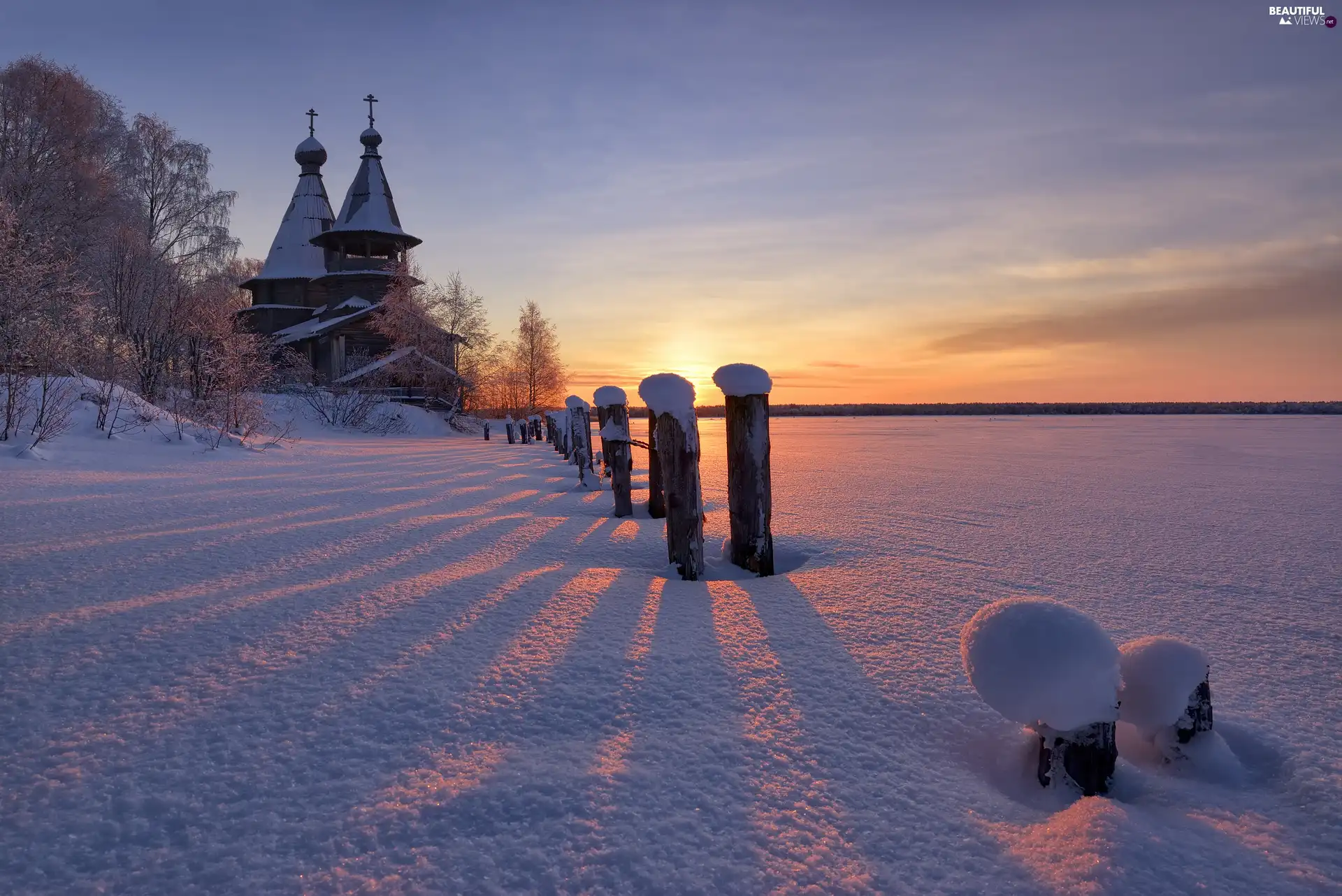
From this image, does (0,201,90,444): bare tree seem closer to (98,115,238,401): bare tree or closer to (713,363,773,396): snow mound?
(98,115,238,401): bare tree

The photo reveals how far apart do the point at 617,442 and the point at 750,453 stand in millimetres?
2647

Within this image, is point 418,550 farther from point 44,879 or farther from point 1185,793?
point 1185,793

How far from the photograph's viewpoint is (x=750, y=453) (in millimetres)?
3645

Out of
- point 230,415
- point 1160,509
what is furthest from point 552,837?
point 230,415

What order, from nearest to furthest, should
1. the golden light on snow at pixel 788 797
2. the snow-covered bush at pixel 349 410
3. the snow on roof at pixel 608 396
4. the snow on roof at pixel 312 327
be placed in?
the golden light on snow at pixel 788 797
the snow on roof at pixel 608 396
the snow-covered bush at pixel 349 410
the snow on roof at pixel 312 327

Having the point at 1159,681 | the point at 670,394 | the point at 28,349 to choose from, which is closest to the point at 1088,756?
the point at 1159,681

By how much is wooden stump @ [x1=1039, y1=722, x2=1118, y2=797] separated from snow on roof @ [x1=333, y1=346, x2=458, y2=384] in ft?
84.8

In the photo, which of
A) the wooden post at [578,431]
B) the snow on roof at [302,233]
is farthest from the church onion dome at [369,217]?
the wooden post at [578,431]

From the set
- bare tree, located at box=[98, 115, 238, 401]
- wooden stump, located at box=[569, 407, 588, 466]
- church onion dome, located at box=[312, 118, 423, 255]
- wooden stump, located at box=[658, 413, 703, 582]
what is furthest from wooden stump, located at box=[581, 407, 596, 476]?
church onion dome, located at box=[312, 118, 423, 255]

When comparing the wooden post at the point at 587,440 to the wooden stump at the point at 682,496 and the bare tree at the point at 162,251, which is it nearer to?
the wooden stump at the point at 682,496

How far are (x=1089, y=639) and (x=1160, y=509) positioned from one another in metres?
5.72

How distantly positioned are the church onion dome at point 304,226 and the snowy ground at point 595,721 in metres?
36.2

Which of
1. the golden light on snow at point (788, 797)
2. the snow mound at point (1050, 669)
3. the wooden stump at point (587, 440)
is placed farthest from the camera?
the wooden stump at point (587, 440)

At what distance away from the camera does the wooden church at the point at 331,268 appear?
30922 mm
